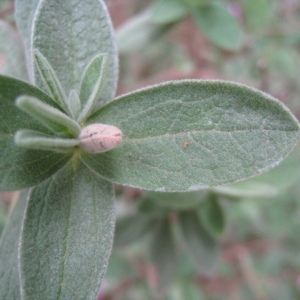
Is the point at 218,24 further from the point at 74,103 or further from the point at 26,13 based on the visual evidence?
the point at 74,103

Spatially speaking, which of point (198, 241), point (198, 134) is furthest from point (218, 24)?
point (198, 134)

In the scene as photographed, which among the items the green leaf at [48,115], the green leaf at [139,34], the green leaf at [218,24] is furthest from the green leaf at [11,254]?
the green leaf at [218,24]

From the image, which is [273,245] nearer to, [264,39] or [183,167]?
[264,39]

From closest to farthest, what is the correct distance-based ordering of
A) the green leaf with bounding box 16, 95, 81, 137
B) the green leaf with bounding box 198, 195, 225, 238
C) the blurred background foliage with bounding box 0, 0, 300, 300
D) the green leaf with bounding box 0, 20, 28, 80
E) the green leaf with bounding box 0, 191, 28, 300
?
the green leaf with bounding box 16, 95, 81, 137
the green leaf with bounding box 0, 191, 28, 300
the green leaf with bounding box 0, 20, 28, 80
the green leaf with bounding box 198, 195, 225, 238
the blurred background foliage with bounding box 0, 0, 300, 300

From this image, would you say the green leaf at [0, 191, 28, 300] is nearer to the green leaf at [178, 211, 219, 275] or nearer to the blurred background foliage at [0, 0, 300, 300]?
the blurred background foliage at [0, 0, 300, 300]

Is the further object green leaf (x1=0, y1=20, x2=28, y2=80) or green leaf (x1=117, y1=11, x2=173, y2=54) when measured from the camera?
green leaf (x1=117, y1=11, x2=173, y2=54)

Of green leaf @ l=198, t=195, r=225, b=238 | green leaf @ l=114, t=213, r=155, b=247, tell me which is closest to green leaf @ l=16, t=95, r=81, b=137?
green leaf @ l=198, t=195, r=225, b=238
